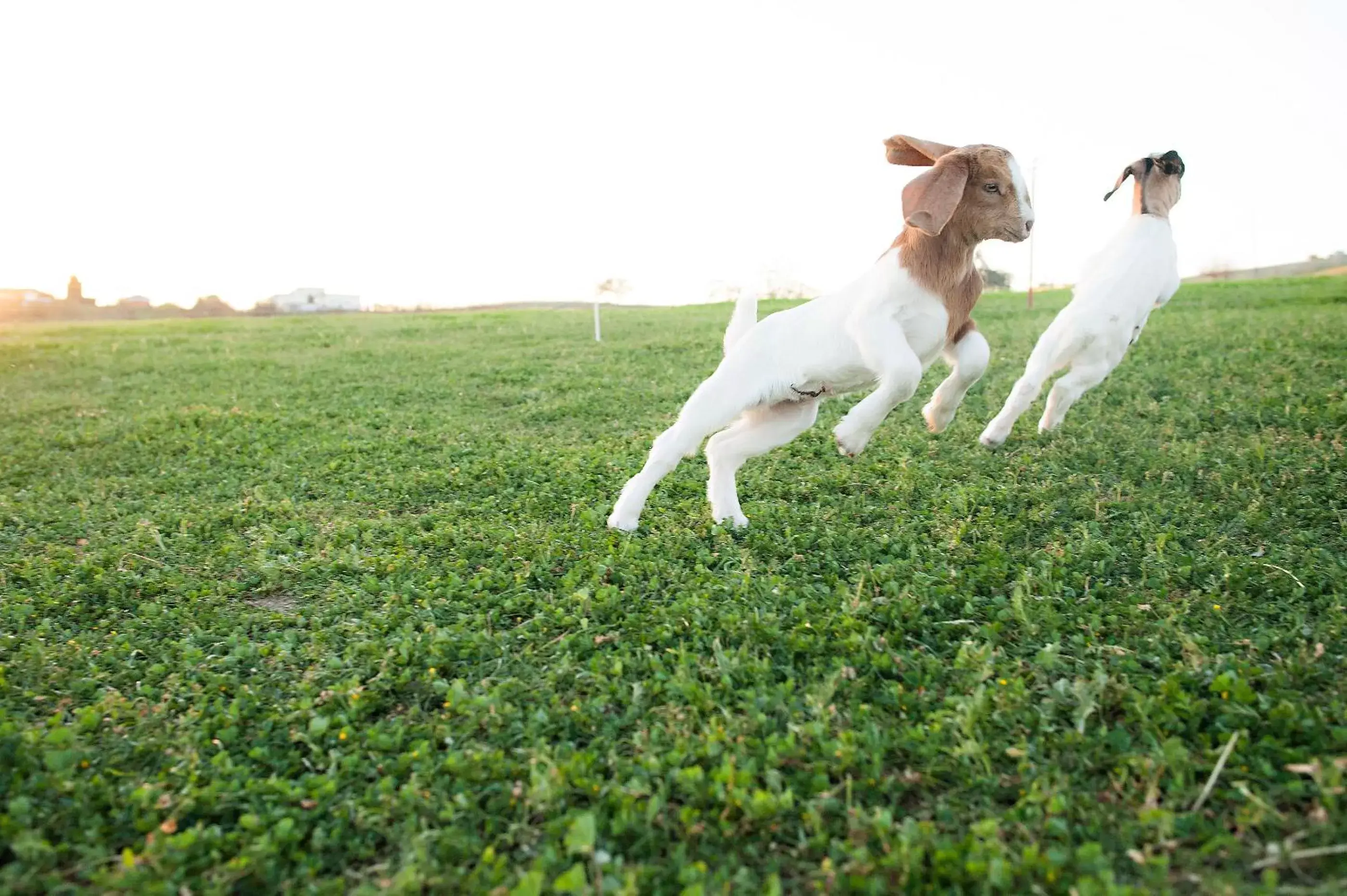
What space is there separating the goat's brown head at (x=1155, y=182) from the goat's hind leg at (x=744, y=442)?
8.51 feet

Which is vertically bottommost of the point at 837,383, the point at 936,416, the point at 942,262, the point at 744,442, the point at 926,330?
the point at 744,442

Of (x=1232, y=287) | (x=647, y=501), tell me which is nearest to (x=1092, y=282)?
(x=647, y=501)

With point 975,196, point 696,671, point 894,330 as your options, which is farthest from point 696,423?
→ point 975,196

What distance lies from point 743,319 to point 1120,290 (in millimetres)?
2443

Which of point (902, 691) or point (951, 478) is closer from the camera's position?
point (902, 691)

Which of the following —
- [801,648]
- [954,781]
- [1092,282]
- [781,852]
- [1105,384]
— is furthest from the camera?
[1105,384]

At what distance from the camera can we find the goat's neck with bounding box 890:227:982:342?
4285 millimetres

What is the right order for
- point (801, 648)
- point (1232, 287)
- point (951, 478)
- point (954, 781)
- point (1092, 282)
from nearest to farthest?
1. point (954, 781)
2. point (801, 648)
3. point (1092, 282)
4. point (951, 478)
5. point (1232, 287)

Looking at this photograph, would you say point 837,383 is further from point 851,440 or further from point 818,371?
point 851,440

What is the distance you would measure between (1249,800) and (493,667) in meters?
2.64

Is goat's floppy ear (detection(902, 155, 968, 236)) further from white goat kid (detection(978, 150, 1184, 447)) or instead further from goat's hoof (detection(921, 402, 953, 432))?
white goat kid (detection(978, 150, 1184, 447))

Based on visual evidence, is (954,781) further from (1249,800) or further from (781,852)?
(1249,800)

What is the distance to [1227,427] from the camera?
712 centimetres

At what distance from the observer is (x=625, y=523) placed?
5.08 metres
